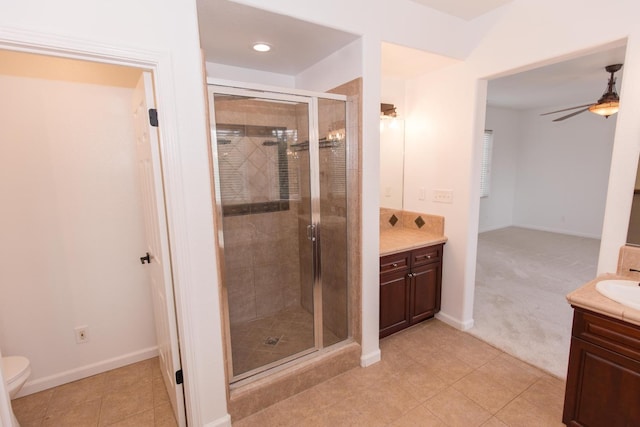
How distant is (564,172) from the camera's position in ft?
20.8

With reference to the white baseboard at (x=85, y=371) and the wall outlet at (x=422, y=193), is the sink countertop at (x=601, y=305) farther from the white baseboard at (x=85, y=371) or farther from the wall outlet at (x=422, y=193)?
the white baseboard at (x=85, y=371)

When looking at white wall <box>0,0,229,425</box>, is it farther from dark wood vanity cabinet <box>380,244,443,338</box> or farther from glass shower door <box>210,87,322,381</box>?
dark wood vanity cabinet <box>380,244,443,338</box>

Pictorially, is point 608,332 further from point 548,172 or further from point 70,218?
point 548,172

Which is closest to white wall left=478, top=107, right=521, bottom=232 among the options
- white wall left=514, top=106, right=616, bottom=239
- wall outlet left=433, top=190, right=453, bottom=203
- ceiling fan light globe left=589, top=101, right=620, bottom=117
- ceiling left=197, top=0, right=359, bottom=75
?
white wall left=514, top=106, right=616, bottom=239

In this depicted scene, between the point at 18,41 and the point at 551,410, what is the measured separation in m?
3.39

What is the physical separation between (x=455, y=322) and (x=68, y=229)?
3413 millimetres

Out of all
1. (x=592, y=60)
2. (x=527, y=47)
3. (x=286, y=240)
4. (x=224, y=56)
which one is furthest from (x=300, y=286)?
(x=592, y=60)

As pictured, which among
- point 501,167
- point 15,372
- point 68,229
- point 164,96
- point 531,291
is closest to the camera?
point 164,96

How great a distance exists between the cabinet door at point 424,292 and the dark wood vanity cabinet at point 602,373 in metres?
1.27

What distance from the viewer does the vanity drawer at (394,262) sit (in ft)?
8.38

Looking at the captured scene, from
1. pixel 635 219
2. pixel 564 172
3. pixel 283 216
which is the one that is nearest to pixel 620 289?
pixel 635 219

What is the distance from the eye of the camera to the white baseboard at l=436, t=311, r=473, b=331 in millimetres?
2879

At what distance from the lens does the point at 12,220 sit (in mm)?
2018

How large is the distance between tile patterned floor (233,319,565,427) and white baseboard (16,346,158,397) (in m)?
1.19
